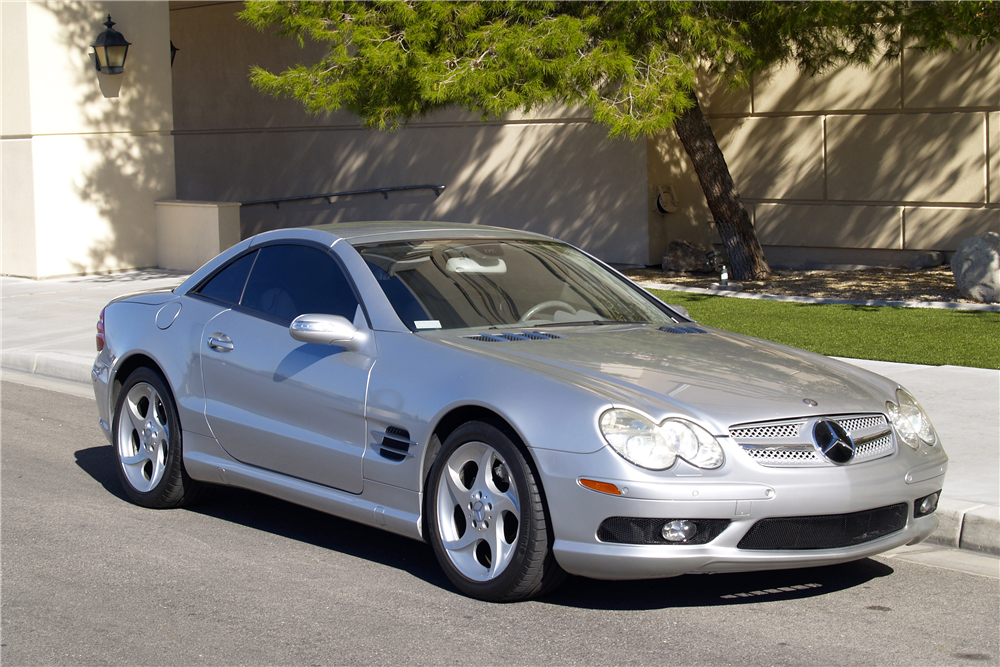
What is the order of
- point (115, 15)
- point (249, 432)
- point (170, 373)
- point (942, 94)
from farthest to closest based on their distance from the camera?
point (115, 15) → point (942, 94) → point (170, 373) → point (249, 432)

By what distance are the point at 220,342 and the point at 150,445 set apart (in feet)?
2.83

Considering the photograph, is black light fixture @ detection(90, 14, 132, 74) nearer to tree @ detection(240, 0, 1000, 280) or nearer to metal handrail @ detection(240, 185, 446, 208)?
metal handrail @ detection(240, 185, 446, 208)

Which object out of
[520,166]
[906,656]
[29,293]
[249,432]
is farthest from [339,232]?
[520,166]

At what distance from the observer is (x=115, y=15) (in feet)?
56.7

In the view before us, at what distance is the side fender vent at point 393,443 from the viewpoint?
4.89m

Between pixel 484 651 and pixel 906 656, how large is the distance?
1.53 m

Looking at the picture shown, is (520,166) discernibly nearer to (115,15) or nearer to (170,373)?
(115,15)

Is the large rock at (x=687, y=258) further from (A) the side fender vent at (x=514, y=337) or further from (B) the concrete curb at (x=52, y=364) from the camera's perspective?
(A) the side fender vent at (x=514, y=337)

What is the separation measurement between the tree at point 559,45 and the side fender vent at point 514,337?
6.52 meters

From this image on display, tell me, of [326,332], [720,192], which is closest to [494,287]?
[326,332]

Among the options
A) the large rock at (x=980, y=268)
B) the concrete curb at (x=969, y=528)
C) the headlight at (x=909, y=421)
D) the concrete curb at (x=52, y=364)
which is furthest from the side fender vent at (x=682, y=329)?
the large rock at (x=980, y=268)

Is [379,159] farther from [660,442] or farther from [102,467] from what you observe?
[660,442]

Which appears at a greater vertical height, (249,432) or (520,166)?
(520,166)

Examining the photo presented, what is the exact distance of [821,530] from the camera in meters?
4.45
